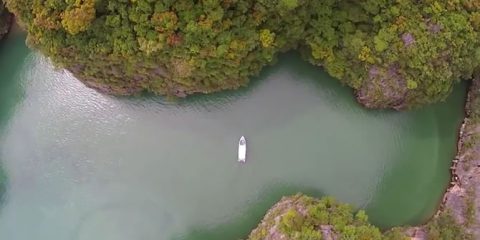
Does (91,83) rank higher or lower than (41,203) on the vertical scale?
higher

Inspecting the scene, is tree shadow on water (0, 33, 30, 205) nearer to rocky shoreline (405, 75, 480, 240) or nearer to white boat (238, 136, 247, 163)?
white boat (238, 136, 247, 163)

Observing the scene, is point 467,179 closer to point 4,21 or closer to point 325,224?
point 325,224

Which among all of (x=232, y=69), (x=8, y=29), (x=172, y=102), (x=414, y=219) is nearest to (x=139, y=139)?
(x=172, y=102)

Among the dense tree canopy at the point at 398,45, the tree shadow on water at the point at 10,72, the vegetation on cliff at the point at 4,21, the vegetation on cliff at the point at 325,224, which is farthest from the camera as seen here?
the tree shadow on water at the point at 10,72

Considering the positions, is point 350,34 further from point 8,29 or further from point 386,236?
point 8,29

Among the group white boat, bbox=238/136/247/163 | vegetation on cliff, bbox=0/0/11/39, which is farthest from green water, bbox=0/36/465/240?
vegetation on cliff, bbox=0/0/11/39

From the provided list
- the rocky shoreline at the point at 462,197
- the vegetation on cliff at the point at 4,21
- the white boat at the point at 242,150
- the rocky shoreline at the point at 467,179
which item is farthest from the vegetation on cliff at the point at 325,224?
the vegetation on cliff at the point at 4,21

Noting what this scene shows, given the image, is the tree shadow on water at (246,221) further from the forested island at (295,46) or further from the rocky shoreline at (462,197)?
the forested island at (295,46)
